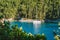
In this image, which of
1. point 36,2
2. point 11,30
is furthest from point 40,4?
point 11,30

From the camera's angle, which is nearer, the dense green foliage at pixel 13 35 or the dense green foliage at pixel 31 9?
the dense green foliage at pixel 13 35

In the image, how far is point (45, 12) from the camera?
7650cm

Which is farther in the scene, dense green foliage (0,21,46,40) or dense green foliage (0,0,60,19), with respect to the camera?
dense green foliage (0,0,60,19)

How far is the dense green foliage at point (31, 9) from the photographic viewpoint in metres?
76.2

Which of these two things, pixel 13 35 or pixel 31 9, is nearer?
pixel 13 35

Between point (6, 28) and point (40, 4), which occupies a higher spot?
point (6, 28)

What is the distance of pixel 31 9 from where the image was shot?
78.6 metres

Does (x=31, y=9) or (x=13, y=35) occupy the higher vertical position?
(x=13, y=35)

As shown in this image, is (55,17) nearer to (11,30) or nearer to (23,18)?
(23,18)

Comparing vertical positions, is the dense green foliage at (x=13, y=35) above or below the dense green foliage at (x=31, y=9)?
above

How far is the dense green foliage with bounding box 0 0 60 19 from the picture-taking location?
250ft

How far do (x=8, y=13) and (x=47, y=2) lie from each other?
1270cm

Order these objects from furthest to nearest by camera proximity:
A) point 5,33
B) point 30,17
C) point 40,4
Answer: point 40,4, point 30,17, point 5,33

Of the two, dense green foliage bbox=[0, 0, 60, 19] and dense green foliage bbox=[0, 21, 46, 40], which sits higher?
→ dense green foliage bbox=[0, 21, 46, 40]
